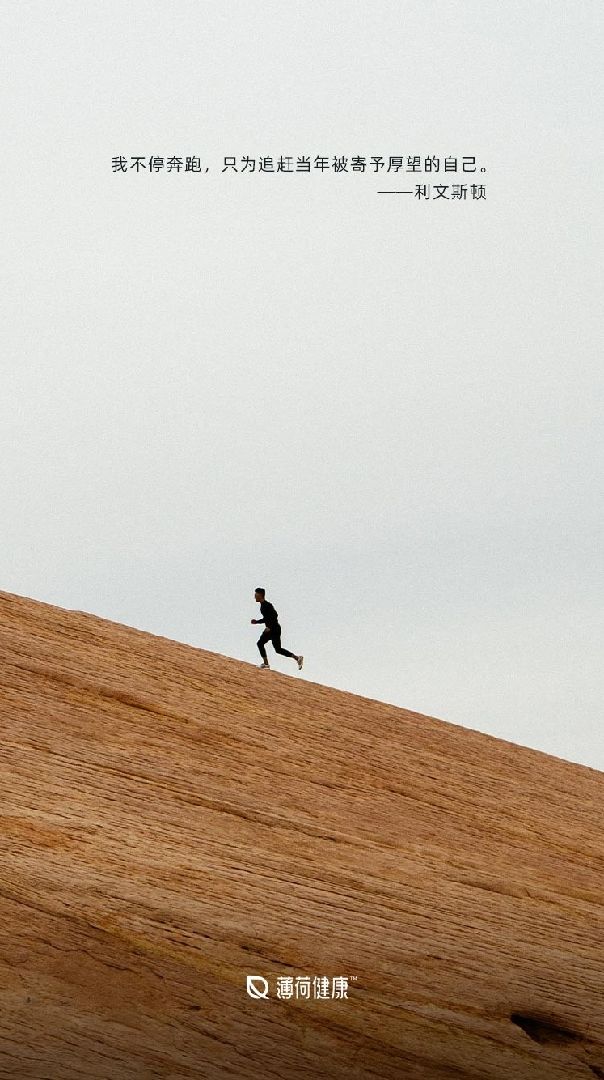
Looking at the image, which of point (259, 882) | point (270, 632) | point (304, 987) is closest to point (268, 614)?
point (270, 632)

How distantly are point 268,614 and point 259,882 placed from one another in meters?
7.57

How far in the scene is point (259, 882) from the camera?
13422mm

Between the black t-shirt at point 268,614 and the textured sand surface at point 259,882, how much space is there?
2.09 meters

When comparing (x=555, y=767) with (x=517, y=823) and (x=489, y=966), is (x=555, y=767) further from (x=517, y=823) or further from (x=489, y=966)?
(x=489, y=966)

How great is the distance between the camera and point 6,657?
1677 cm

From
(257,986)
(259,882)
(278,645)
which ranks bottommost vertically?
(257,986)

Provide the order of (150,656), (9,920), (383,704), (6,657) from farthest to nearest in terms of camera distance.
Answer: (383,704), (150,656), (6,657), (9,920)

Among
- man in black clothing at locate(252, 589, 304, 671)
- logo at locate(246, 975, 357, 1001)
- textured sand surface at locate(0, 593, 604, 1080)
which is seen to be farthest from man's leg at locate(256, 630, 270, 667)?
logo at locate(246, 975, 357, 1001)

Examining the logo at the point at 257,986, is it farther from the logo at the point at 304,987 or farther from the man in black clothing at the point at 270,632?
the man in black clothing at the point at 270,632

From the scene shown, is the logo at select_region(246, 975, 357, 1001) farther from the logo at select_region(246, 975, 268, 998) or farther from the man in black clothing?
the man in black clothing

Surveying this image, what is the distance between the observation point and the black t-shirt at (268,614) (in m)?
20.5

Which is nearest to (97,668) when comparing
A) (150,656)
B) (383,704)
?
(150,656)

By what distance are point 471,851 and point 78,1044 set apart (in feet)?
20.8

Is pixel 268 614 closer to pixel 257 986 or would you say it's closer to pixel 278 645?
pixel 278 645
